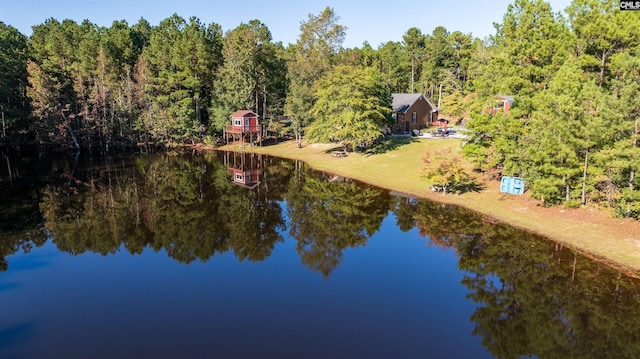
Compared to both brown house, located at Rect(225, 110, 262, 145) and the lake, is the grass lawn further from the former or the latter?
brown house, located at Rect(225, 110, 262, 145)

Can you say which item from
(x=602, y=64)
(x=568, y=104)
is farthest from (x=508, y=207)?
(x=602, y=64)

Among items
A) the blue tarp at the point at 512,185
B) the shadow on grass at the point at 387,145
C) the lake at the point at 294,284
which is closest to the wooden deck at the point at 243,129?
the shadow on grass at the point at 387,145

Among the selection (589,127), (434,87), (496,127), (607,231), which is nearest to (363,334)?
(607,231)

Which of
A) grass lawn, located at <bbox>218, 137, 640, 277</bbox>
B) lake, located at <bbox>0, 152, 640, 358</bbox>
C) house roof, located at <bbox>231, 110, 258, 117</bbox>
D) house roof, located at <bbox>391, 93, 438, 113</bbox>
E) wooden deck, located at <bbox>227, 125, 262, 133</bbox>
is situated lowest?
lake, located at <bbox>0, 152, 640, 358</bbox>

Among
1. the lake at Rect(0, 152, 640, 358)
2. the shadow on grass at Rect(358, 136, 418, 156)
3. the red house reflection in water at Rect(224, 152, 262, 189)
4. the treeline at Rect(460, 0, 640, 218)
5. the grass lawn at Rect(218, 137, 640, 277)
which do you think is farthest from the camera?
the shadow on grass at Rect(358, 136, 418, 156)

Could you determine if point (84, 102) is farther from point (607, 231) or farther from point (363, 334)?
point (607, 231)

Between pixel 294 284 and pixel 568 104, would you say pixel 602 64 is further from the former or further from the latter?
pixel 294 284

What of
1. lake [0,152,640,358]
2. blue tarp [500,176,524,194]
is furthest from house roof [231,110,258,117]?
blue tarp [500,176,524,194]

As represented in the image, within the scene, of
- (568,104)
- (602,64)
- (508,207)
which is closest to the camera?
(568,104)
